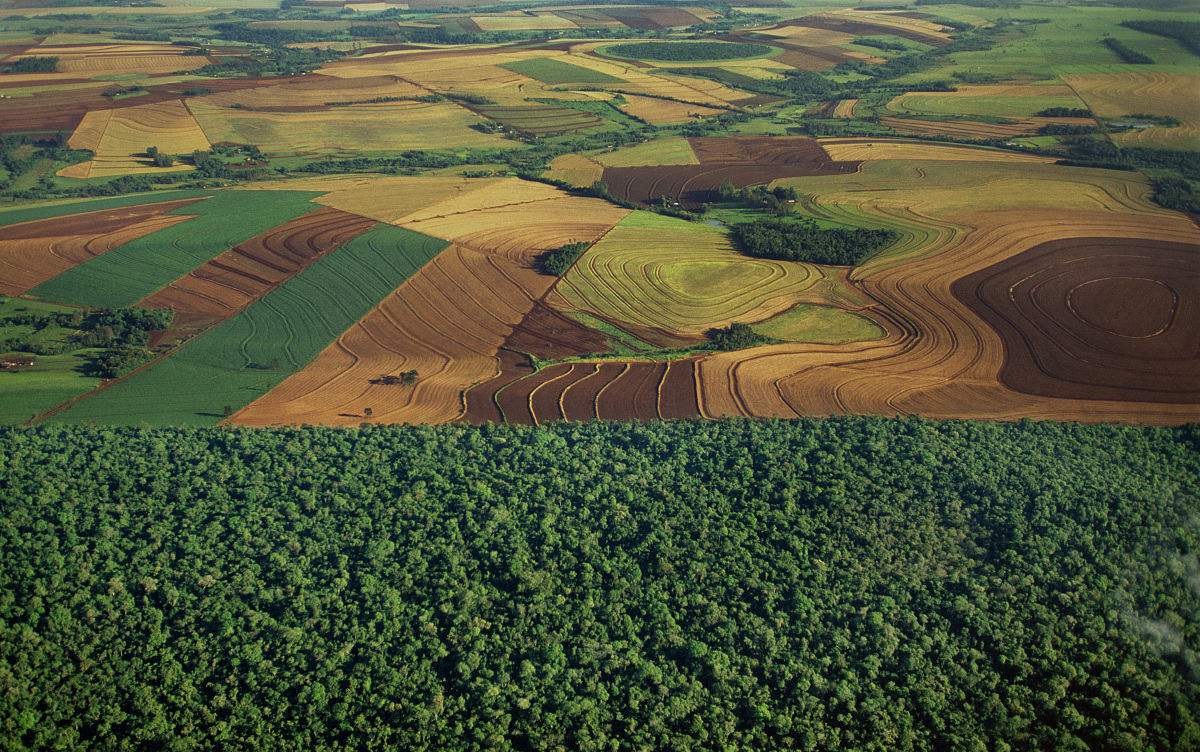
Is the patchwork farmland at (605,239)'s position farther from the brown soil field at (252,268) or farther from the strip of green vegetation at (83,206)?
the strip of green vegetation at (83,206)

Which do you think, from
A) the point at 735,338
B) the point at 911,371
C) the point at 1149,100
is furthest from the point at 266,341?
the point at 1149,100

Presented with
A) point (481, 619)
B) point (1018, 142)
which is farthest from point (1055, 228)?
point (481, 619)

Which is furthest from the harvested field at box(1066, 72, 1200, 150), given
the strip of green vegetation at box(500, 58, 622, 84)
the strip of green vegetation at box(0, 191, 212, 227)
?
the strip of green vegetation at box(0, 191, 212, 227)

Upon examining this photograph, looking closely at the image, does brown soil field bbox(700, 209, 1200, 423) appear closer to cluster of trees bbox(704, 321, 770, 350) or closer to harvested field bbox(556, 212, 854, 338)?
cluster of trees bbox(704, 321, 770, 350)

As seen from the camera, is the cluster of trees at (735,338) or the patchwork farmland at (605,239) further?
the cluster of trees at (735,338)

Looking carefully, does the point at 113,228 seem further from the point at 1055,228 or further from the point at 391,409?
the point at 1055,228

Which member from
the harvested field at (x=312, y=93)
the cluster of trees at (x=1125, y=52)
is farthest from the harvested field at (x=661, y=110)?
the cluster of trees at (x=1125, y=52)
